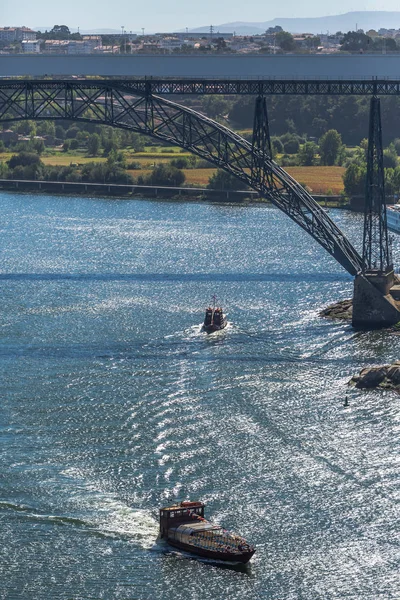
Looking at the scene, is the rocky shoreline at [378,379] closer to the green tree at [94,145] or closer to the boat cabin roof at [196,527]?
the boat cabin roof at [196,527]

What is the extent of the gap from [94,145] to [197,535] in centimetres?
14083

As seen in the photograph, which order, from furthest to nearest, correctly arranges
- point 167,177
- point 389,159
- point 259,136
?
point 389,159 < point 167,177 < point 259,136

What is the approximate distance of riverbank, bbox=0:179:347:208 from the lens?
511 feet

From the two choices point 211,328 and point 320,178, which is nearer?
point 211,328

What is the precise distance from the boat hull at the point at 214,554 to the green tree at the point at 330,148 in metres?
128

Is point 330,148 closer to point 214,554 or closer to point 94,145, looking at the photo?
point 94,145

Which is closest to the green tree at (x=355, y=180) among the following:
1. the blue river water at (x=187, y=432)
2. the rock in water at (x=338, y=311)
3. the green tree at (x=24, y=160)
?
the blue river water at (x=187, y=432)

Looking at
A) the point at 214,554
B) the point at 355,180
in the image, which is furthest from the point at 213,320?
the point at 355,180

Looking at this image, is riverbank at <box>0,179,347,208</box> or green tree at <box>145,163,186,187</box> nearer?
riverbank at <box>0,179,347,208</box>

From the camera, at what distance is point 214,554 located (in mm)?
55719

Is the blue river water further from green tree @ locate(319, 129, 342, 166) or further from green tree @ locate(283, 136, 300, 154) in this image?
green tree @ locate(283, 136, 300, 154)

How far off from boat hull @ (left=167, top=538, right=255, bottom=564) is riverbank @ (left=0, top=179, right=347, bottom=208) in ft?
317

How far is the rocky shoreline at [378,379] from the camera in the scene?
76.2 meters

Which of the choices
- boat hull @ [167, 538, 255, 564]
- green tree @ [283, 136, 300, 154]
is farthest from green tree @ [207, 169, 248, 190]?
boat hull @ [167, 538, 255, 564]
